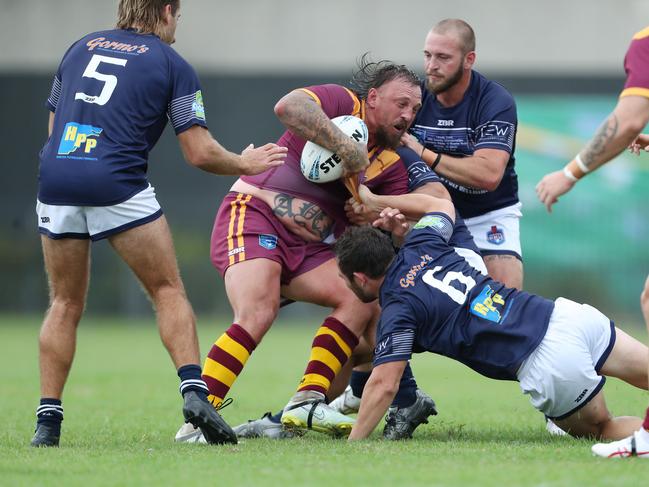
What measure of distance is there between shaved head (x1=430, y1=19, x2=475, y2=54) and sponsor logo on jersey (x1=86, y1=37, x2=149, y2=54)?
2404 millimetres

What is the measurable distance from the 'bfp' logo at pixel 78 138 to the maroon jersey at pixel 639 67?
300 centimetres

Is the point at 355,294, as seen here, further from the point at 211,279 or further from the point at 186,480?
the point at 211,279

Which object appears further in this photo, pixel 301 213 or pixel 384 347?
pixel 301 213

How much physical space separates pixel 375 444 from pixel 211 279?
678 inches

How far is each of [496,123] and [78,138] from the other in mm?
3100

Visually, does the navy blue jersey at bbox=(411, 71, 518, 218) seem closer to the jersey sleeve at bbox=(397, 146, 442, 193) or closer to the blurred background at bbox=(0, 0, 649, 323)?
the jersey sleeve at bbox=(397, 146, 442, 193)

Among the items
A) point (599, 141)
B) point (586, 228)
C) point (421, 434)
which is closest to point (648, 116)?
point (599, 141)

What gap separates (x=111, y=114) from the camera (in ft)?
21.9

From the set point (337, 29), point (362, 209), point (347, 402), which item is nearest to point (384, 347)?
point (362, 209)

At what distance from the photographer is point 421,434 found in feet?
24.8

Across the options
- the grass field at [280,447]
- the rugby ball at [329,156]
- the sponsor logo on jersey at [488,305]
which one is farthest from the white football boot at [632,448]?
the rugby ball at [329,156]

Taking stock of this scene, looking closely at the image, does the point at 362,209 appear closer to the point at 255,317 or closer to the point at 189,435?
the point at 255,317

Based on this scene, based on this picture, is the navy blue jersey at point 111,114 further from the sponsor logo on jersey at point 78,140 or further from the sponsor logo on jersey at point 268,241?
the sponsor logo on jersey at point 268,241

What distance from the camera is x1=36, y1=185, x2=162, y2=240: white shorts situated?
6648 mm
